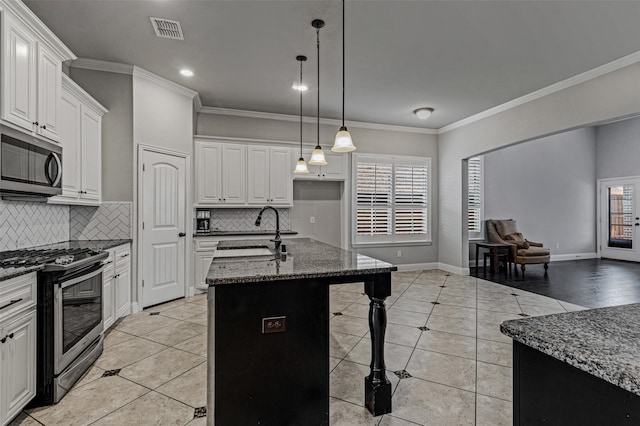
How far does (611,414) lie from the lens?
2.43ft

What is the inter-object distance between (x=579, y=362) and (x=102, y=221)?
453cm

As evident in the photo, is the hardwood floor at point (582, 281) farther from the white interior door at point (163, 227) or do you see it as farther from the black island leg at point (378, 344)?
the white interior door at point (163, 227)

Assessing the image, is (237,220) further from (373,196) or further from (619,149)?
(619,149)

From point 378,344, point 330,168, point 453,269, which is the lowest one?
point 453,269

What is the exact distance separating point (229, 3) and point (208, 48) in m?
0.88

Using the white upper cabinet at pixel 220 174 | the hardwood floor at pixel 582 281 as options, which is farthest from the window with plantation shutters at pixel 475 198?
the white upper cabinet at pixel 220 174

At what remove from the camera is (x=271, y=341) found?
1.85 meters

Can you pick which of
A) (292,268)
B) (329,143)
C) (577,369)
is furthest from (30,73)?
(329,143)

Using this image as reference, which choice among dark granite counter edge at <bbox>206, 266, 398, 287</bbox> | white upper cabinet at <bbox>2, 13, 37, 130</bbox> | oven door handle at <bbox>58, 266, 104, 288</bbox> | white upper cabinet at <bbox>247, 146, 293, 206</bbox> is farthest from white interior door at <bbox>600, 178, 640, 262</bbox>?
white upper cabinet at <bbox>2, 13, 37, 130</bbox>

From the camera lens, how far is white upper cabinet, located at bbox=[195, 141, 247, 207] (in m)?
5.31

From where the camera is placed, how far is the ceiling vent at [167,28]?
3.18 meters

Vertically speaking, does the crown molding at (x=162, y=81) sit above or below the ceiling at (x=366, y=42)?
below

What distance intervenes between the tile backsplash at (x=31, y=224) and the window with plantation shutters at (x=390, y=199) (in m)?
4.45

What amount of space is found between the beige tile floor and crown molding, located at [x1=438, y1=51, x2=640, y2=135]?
2873 millimetres
